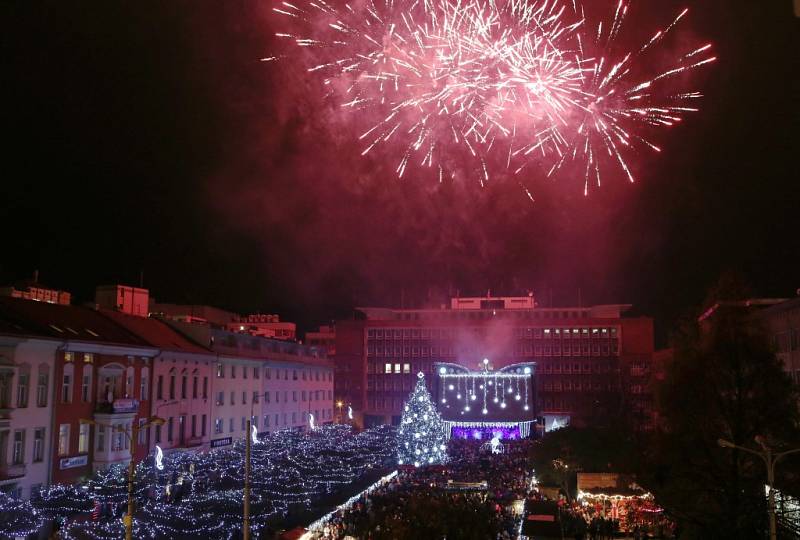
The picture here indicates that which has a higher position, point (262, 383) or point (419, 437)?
point (262, 383)

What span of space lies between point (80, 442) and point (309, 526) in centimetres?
1117

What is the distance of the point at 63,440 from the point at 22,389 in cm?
347

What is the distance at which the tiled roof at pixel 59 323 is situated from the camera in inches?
1190

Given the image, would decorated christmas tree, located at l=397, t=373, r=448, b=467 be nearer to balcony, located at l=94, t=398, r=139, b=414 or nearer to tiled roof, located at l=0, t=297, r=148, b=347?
tiled roof, located at l=0, t=297, r=148, b=347

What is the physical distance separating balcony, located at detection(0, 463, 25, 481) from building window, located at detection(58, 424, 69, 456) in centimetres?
252

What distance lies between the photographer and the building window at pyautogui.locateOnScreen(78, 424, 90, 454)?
3259 cm

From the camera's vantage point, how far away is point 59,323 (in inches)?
1315

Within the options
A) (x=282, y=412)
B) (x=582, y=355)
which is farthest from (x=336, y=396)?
(x=282, y=412)

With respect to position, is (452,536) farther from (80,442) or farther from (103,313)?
(103,313)

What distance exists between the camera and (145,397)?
3819 cm

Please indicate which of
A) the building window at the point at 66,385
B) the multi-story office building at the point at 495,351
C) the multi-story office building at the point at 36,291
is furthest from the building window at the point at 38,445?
the multi-story office building at the point at 495,351

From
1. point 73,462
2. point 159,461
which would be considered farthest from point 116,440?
point 73,462

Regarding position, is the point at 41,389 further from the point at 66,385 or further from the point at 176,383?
the point at 176,383

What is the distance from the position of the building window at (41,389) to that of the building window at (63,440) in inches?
60.4
